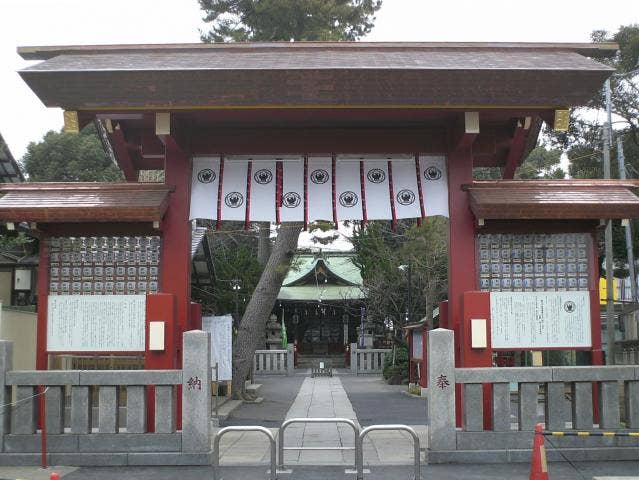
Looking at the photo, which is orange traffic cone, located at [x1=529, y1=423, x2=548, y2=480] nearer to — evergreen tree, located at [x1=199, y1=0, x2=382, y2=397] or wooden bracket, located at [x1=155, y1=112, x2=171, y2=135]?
wooden bracket, located at [x1=155, y1=112, x2=171, y2=135]

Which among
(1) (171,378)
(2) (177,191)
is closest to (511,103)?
(2) (177,191)

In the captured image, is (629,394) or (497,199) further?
(497,199)

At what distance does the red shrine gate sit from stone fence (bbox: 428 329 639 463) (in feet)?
3.58

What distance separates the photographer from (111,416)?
10.0 metres

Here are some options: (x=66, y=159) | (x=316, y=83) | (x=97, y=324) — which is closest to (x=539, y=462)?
(x=316, y=83)

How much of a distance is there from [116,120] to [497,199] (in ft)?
21.2

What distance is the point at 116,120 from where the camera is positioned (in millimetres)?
12375

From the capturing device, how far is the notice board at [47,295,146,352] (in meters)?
11.4

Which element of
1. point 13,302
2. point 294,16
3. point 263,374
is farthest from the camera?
point 263,374

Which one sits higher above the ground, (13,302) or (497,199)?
(497,199)

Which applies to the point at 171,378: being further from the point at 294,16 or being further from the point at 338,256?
the point at 338,256

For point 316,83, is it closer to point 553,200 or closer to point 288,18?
point 553,200

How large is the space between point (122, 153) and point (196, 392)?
541 cm

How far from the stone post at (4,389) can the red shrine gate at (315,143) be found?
3.93 ft
